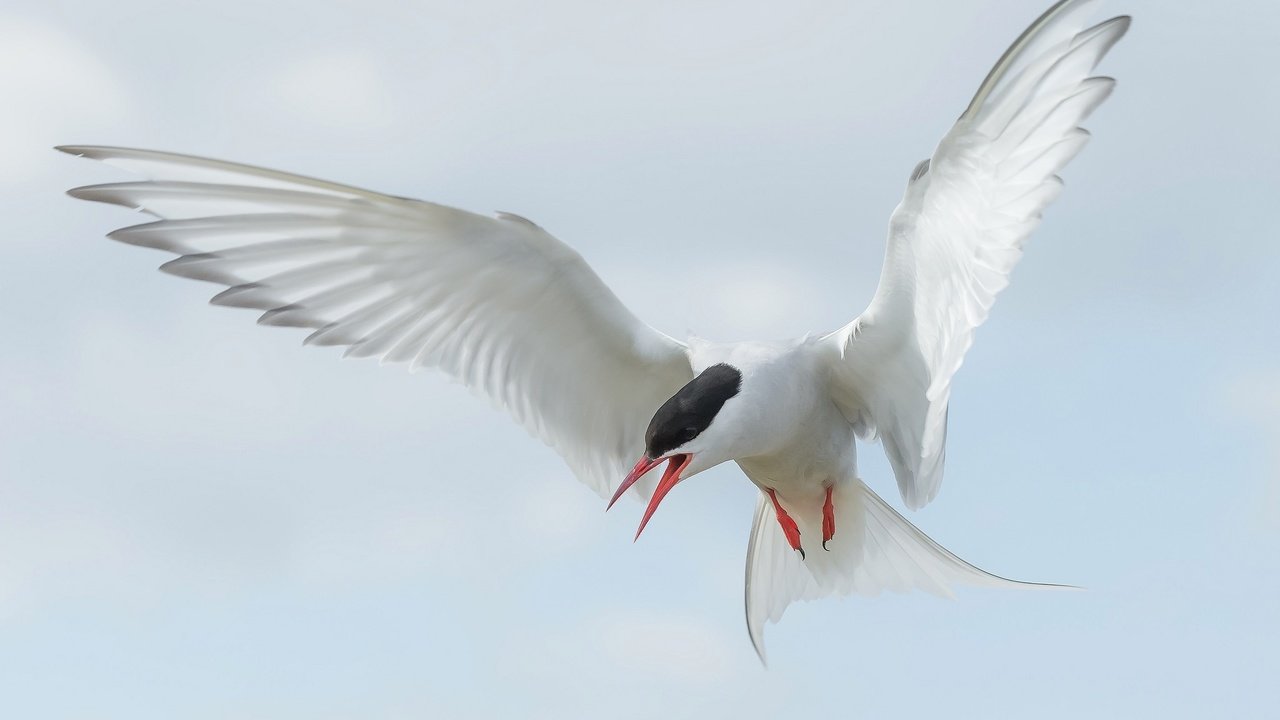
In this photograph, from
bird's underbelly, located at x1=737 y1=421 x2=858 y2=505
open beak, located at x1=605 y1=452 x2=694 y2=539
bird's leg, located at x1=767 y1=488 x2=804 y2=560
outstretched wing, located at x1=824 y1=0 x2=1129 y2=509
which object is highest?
outstretched wing, located at x1=824 y1=0 x2=1129 y2=509

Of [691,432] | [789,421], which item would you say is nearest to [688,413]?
[691,432]

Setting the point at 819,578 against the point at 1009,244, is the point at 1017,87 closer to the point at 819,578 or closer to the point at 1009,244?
the point at 1009,244

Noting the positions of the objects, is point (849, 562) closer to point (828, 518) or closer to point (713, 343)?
point (828, 518)

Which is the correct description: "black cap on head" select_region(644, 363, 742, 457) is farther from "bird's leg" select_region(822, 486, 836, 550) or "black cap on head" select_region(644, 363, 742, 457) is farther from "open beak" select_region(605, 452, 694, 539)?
"bird's leg" select_region(822, 486, 836, 550)

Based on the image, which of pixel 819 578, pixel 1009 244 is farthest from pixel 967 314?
pixel 819 578

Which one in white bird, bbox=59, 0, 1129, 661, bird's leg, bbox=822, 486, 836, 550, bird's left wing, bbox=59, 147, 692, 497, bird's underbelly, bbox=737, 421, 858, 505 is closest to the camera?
white bird, bbox=59, 0, 1129, 661

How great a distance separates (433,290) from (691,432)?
1.21 metres

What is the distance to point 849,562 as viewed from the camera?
16.9 feet

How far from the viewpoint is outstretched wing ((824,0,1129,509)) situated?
3203mm

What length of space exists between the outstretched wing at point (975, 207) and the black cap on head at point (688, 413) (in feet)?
1.76

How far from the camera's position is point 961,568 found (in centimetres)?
484

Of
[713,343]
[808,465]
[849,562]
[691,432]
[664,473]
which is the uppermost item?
[713,343]

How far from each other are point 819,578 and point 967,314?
6.69ft

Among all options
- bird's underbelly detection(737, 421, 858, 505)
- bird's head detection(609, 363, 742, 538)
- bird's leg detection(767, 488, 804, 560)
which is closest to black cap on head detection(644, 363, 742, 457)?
bird's head detection(609, 363, 742, 538)
